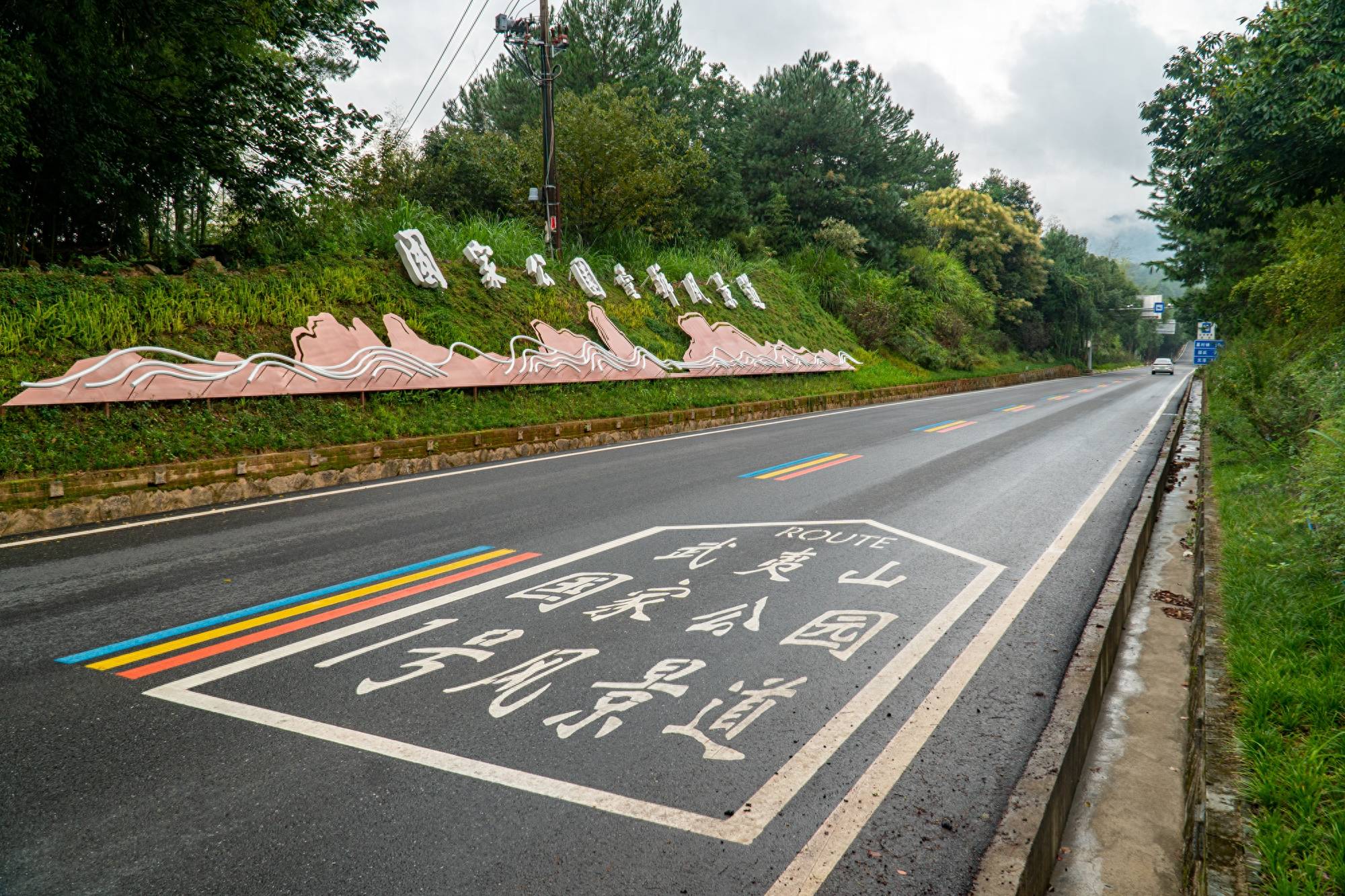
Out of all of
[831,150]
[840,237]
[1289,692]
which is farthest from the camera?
[831,150]

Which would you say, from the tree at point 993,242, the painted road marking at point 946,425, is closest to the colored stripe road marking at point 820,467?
the painted road marking at point 946,425

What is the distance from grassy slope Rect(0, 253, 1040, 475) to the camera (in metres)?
8.85

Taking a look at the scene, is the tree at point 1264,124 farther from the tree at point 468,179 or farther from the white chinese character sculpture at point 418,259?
the tree at point 468,179

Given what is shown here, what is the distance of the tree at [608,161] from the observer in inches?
914

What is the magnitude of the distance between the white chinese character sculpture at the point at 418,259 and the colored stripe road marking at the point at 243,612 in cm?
1102

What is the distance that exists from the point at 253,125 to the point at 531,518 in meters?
10.5

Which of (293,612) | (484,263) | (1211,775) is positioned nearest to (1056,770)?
(1211,775)

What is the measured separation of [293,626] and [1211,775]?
15.6 feet

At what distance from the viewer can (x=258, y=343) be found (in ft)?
38.2

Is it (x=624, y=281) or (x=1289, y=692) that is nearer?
(x=1289, y=692)

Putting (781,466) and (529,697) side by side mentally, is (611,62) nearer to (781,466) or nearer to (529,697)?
(781,466)

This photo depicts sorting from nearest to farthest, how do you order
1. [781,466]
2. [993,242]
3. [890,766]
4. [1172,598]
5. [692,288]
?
[890,766]
[1172,598]
[781,466]
[692,288]
[993,242]

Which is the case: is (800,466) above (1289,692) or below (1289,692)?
above

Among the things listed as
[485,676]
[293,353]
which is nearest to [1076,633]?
[485,676]
